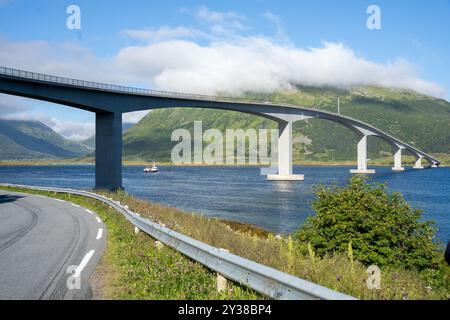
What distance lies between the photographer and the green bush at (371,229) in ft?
43.1

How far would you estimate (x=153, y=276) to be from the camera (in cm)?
750

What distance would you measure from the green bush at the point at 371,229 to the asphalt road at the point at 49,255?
288 inches

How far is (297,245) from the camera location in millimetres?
14211

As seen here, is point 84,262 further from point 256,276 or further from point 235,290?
point 256,276

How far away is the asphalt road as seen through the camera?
6887 millimetres

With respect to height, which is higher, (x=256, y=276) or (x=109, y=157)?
(x=109, y=157)

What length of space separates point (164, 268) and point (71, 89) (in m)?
41.6

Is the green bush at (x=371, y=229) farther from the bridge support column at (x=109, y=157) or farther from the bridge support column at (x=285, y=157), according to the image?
the bridge support column at (x=285, y=157)

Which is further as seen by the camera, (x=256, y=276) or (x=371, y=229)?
(x=371, y=229)

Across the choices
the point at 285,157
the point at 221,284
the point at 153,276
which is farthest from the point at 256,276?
the point at 285,157

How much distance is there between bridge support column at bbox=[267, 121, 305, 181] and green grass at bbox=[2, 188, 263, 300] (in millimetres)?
75810

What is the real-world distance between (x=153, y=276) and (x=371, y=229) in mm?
8597
